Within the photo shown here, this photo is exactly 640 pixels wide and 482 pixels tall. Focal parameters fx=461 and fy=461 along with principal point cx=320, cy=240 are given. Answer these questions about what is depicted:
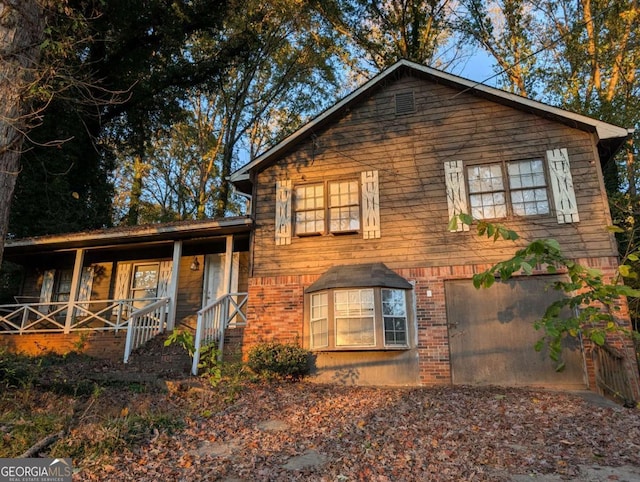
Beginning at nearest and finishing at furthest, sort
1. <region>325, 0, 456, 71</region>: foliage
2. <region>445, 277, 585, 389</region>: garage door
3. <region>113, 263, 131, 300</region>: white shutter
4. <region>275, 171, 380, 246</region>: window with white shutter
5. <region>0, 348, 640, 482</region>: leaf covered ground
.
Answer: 1. <region>0, 348, 640, 482</region>: leaf covered ground
2. <region>445, 277, 585, 389</region>: garage door
3. <region>275, 171, 380, 246</region>: window with white shutter
4. <region>113, 263, 131, 300</region>: white shutter
5. <region>325, 0, 456, 71</region>: foliage

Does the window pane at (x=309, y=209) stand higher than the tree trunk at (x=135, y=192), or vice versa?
the tree trunk at (x=135, y=192)

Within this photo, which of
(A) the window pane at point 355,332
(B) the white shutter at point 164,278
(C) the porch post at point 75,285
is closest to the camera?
(A) the window pane at point 355,332

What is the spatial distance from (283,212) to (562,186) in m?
5.90

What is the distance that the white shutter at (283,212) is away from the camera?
1052cm

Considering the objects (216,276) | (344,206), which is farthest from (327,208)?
(216,276)

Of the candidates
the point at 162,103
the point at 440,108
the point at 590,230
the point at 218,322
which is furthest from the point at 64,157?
the point at 590,230

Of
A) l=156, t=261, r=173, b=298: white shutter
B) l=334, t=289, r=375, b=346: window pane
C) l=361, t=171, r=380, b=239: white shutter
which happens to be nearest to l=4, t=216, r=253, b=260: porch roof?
l=156, t=261, r=173, b=298: white shutter

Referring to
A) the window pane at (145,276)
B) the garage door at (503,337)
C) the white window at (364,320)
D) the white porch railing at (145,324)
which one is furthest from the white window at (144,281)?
the garage door at (503,337)

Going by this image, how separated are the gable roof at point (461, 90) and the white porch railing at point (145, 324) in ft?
12.0

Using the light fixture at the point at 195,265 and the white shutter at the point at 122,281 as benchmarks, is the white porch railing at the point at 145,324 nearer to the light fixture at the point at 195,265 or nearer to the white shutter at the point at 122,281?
the light fixture at the point at 195,265

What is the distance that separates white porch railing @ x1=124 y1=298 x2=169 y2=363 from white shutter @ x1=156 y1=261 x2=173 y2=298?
1.31m

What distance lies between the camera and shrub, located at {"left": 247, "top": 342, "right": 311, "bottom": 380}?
901 cm

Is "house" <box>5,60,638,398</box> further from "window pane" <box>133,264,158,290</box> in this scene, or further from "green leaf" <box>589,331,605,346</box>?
"green leaf" <box>589,331,605,346</box>

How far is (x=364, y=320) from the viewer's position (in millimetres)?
9195
